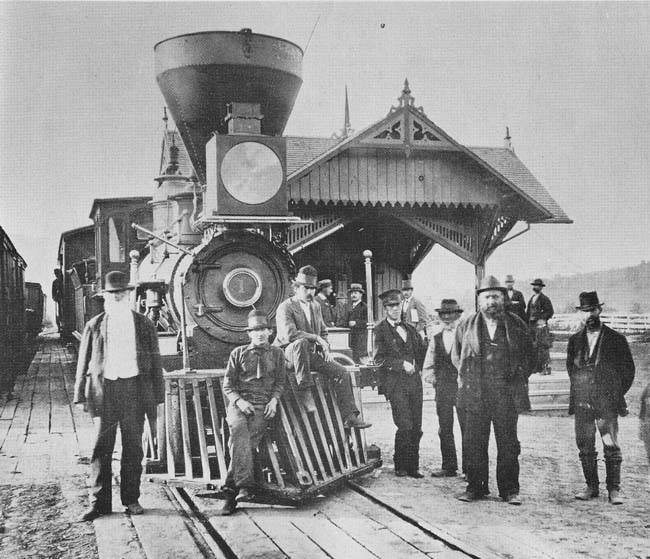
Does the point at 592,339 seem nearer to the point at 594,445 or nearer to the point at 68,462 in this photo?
the point at 594,445

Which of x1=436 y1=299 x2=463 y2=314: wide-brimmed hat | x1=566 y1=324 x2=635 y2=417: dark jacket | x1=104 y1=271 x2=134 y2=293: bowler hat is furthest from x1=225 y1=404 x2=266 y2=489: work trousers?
x1=566 y1=324 x2=635 y2=417: dark jacket

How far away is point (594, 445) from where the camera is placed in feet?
17.0

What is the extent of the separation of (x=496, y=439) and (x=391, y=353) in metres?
1.35

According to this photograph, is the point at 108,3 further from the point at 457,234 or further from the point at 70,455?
the point at 457,234

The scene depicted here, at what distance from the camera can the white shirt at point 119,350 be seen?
504cm

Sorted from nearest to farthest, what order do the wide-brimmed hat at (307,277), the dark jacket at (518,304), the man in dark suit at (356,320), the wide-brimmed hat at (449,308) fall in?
the wide-brimmed hat at (307,277), the wide-brimmed hat at (449,308), the dark jacket at (518,304), the man in dark suit at (356,320)

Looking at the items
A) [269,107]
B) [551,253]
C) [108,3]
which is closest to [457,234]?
[551,253]

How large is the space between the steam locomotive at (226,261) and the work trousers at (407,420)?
0.84ft

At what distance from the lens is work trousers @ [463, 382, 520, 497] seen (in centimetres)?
521

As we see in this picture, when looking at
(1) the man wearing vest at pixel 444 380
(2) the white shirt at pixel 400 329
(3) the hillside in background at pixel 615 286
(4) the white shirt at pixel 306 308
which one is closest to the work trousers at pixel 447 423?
(1) the man wearing vest at pixel 444 380

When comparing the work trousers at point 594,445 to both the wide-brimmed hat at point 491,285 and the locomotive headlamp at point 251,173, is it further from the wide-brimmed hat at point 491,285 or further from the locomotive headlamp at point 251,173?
Answer: the locomotive headlamp at point 251,173

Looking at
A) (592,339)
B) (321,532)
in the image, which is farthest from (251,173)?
(321,532)

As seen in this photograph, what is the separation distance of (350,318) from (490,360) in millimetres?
6141

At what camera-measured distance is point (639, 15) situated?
554 centimetres
